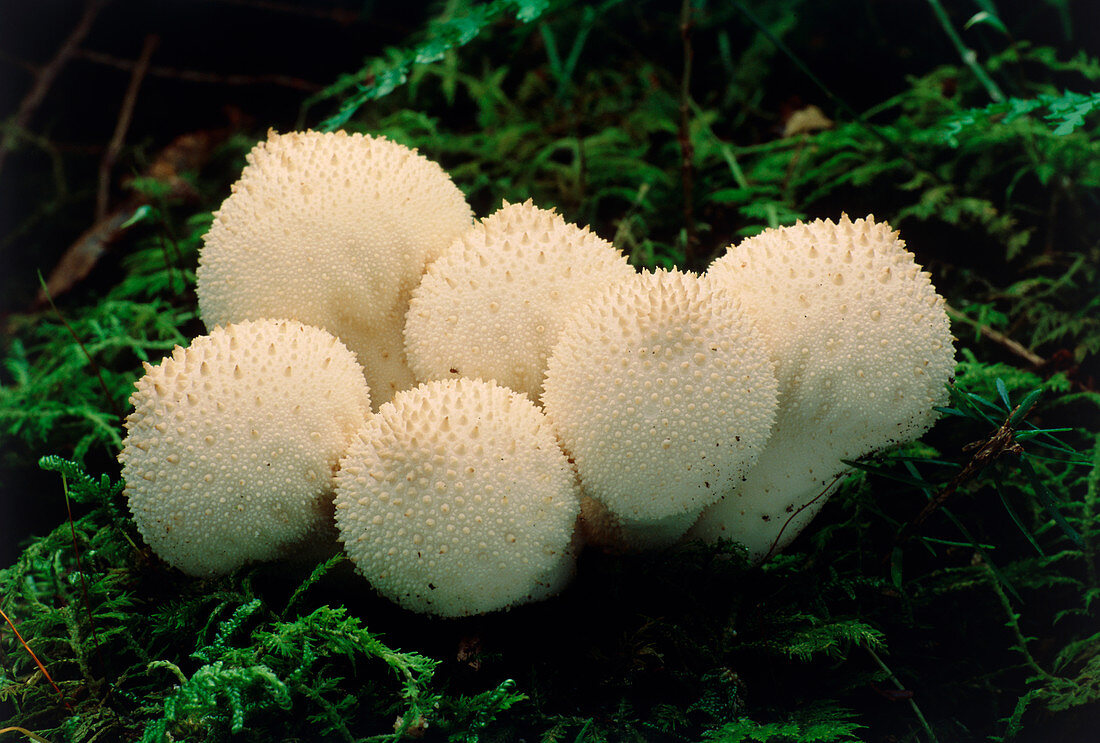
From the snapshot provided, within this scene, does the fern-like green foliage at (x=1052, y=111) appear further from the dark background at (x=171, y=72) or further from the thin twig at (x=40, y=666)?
the thin twig at (x=40, y=666)

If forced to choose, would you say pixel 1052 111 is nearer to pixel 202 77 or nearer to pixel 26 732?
pixel 26 732

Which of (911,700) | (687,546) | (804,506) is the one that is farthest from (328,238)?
(911,700)

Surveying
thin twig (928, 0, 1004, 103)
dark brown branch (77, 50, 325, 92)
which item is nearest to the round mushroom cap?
thin twig (928, 0, 1004, 103)

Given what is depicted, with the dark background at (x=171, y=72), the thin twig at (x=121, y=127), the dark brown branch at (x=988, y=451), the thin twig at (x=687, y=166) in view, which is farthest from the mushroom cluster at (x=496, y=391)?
the thin twig at (x=121, y=127)

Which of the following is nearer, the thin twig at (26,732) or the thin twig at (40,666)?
the thin twig at (26,732)

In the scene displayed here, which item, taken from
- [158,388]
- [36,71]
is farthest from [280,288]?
[36,71]

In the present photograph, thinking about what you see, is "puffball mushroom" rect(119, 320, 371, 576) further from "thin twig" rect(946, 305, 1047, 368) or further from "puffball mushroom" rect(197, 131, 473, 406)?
"thin twig" rect(946, 305, 1047, 368)
